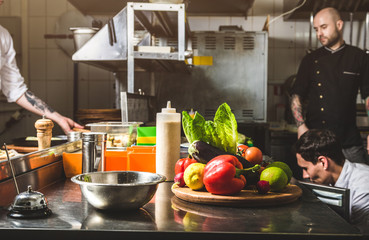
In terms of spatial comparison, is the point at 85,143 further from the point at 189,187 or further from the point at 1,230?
the point at 1,230

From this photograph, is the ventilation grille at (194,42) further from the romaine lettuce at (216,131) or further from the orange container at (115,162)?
the romaine lettuce at (216,131)

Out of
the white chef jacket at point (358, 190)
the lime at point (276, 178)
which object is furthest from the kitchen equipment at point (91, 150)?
the white chef jacket at point (358, 190)

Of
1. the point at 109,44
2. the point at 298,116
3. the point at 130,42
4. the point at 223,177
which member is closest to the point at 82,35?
the point at 109,44

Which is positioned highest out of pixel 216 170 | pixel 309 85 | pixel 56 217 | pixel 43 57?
pixel 43 57

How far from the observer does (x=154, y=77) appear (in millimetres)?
4324

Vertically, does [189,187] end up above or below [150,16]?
below

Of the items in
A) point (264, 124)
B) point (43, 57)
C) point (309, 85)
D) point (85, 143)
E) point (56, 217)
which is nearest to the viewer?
point (56, 217)

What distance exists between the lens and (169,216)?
112 cm

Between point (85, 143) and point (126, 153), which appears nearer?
point (85, 143)

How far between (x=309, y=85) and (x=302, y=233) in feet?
9.62

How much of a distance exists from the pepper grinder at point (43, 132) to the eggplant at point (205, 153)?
25.1 inches

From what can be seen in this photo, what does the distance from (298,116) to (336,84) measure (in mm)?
415

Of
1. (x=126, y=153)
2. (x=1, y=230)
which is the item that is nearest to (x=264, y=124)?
(x=126, y=153)

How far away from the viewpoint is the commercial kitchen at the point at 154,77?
139 cm
